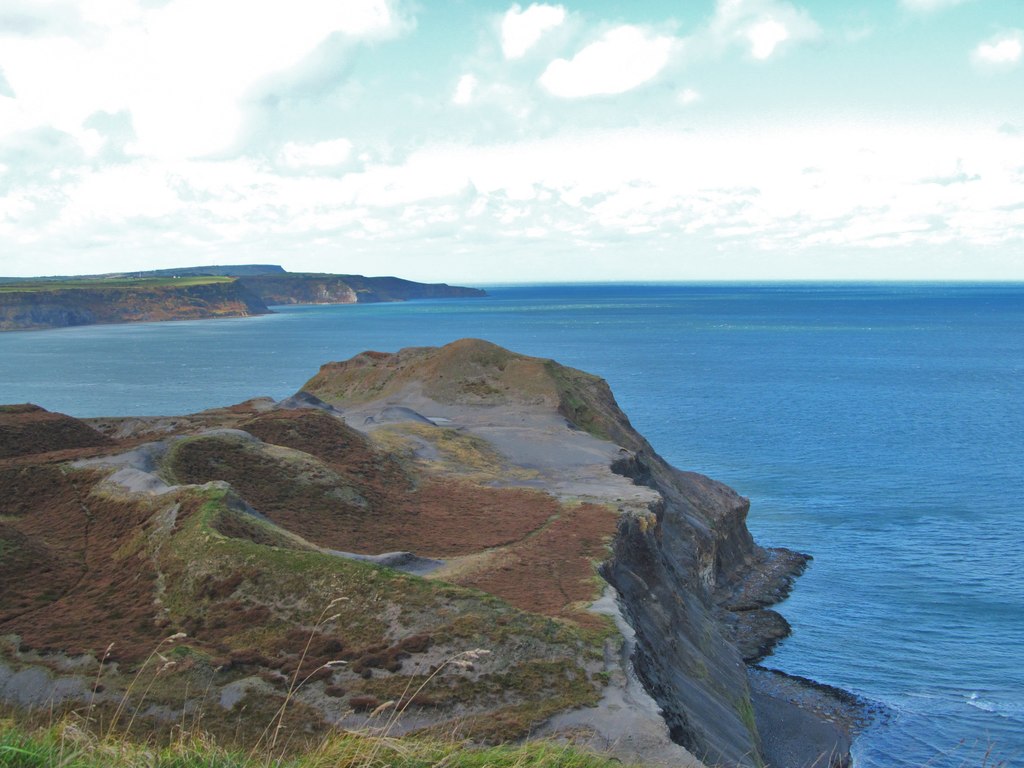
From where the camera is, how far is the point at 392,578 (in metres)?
25.0

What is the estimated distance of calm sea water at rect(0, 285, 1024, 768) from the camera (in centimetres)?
3944

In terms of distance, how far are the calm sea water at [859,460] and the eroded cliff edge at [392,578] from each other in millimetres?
4180

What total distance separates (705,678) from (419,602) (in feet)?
43.7

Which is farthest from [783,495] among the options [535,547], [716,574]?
[535,547]

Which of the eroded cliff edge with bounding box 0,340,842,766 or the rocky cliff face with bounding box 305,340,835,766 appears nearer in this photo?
the eroded cliff edge with bounding box 0,340,842,766

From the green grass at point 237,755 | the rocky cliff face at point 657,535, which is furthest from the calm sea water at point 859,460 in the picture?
the green grass at point 237,755

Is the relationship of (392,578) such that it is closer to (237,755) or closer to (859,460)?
(237,755)

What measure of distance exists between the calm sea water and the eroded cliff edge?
4180mm

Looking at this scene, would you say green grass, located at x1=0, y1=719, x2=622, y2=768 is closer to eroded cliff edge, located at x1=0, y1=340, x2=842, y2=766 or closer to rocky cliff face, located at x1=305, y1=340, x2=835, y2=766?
eroded cliff edge, located at x1=0, y1=340, x2=842, y2=766

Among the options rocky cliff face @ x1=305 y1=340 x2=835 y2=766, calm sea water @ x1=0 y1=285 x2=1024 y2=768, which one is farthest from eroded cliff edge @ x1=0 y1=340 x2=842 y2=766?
calm sea water @ x1=0 y1=285 x2=1024 y2=768

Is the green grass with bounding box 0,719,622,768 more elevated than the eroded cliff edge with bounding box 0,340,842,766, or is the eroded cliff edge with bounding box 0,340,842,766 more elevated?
the green grass with bounding box 0,719,622,768

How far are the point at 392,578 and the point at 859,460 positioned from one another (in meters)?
62.1

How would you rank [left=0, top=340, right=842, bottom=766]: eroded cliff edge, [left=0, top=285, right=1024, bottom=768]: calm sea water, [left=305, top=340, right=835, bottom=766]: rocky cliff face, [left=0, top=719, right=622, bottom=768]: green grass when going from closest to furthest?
[left=0, top=719, right=622, bottom=768]: green grass → [left=0, top=340, right=842, bottom=766]: eroded cliff edge → [left=305, top=340, right=835, bottom=766]: rocky cliff face → [left=0, top=285, right=1024, bottom=768]: calm sea water

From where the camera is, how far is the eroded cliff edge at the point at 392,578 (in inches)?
820
